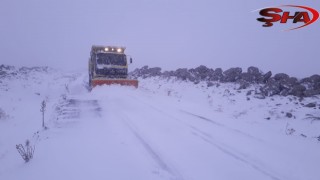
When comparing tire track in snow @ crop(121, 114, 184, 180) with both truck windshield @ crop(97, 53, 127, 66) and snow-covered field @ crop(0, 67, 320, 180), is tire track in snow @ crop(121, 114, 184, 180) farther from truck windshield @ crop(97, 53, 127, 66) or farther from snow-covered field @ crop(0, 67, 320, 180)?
truck windshield @ crop(97, 53, 127, 66)

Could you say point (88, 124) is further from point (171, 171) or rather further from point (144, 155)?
point (171, 171)

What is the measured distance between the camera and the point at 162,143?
5895 millimetres

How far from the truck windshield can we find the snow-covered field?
7.21 m

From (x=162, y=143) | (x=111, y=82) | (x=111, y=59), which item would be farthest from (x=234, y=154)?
(x=111, y=59)

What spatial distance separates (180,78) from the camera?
70.7 ft

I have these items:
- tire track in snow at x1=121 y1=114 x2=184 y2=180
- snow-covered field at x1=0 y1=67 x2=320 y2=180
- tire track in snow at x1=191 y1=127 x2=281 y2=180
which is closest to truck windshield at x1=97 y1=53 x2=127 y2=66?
snow-covered field at x1=0 y1=67 x2=320 y2=180

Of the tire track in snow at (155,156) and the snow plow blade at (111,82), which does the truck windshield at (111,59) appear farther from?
the tire track in snow at (155,156)

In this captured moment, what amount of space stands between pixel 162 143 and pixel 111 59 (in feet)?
41.4

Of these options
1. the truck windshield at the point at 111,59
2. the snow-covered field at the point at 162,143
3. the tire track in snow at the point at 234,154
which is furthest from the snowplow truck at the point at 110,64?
the tire track in snow at the point at 234,154

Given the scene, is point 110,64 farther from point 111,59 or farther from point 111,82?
point 111,82

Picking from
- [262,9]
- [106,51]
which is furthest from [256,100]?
[106,51]

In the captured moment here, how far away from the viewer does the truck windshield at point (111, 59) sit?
56.5 feet

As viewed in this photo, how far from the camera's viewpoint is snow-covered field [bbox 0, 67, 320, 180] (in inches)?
177

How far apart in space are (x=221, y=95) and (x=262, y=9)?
485cm
